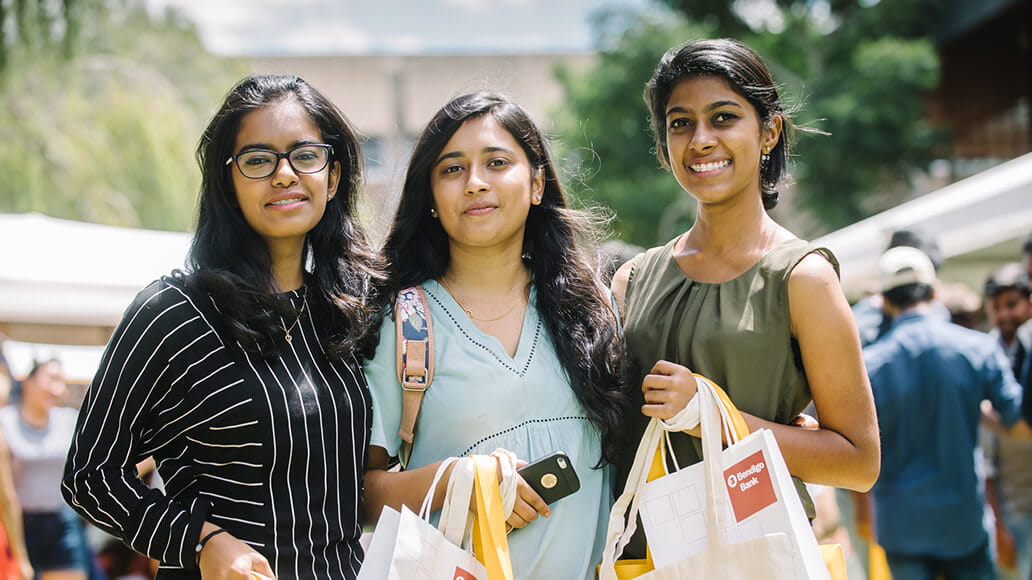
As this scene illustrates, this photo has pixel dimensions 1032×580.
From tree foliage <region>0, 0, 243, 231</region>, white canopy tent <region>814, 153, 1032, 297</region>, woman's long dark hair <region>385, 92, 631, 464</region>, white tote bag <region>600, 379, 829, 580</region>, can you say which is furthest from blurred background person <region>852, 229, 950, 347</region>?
tree foliage <region>0, 0, 243, 231</region>

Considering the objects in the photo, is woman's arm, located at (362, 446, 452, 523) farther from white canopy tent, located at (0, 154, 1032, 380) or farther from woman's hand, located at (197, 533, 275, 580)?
white canopy tent, located at (0, 154, 1032, 380)

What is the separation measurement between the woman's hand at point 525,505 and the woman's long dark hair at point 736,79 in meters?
0.96

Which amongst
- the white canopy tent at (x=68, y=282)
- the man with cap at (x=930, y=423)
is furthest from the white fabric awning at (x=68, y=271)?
the man with cap at (x=930, y=423)

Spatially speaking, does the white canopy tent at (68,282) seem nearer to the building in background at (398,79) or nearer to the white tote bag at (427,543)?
the white tote bag at (427,543)

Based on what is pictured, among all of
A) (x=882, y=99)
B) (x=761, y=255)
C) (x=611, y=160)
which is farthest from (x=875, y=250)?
(x=611, y=160)

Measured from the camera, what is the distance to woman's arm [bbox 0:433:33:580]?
5.11 metres

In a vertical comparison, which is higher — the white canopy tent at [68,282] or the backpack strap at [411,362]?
the white canopy tent at [68,282]

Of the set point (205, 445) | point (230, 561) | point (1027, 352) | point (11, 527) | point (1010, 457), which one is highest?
point (1027, 352)

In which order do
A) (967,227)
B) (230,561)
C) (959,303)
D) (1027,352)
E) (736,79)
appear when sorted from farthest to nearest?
(967,227), (959,303), (1027,352), (736,79), (230,561)

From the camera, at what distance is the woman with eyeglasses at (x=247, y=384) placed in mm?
1957

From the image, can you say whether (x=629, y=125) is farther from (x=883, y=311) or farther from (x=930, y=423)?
(x=930, y=423)

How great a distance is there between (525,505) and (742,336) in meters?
0.65

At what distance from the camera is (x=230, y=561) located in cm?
190

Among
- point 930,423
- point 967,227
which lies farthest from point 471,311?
point 967,227
